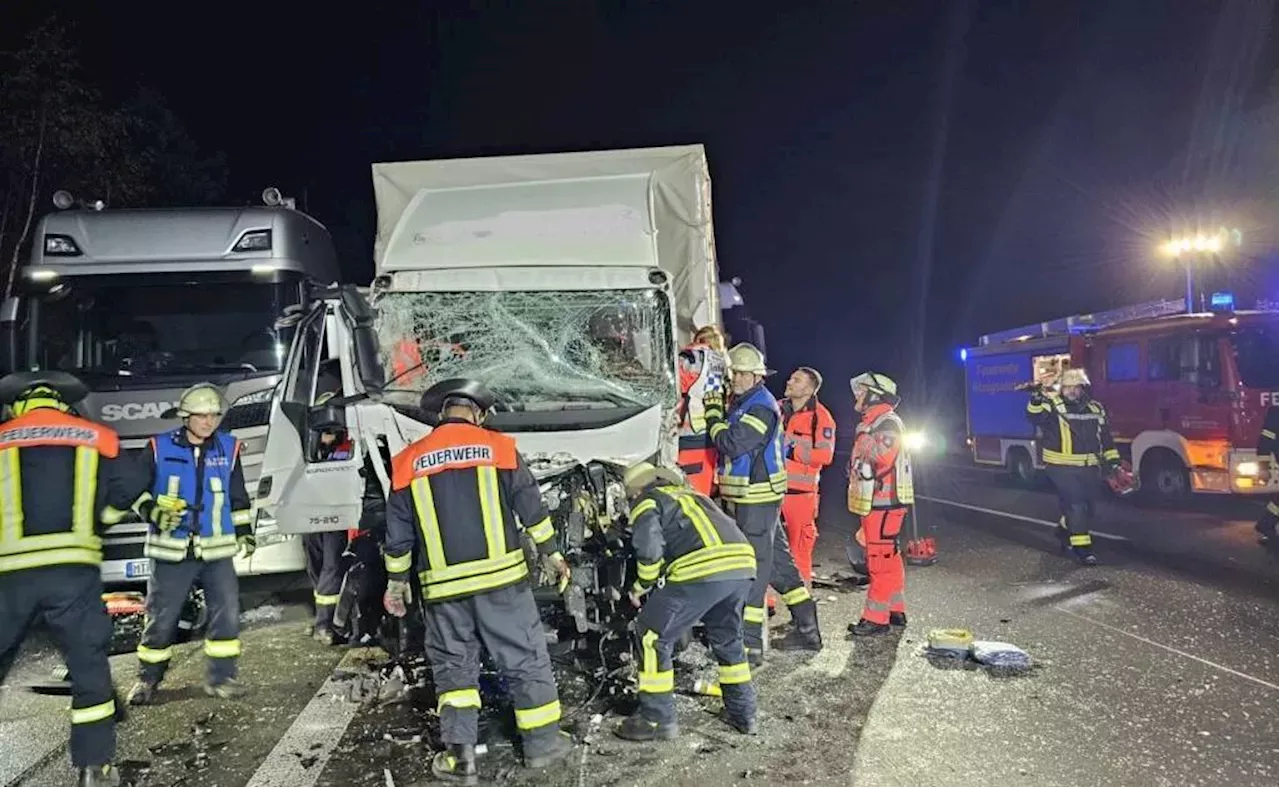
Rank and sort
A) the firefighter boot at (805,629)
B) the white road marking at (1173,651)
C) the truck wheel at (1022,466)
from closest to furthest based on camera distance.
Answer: the white road marking at (1173,651) → the firefighter boot at (805,629) → the truck wheel at (1022,466)

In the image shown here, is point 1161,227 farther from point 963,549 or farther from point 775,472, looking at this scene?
point 775,472

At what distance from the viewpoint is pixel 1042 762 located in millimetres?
4082

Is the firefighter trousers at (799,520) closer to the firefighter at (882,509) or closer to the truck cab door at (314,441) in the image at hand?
the firefighter at (882,509)

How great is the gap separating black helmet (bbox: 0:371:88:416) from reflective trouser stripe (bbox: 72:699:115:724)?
1390mm

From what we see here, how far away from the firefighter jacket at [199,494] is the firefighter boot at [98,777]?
134 cm

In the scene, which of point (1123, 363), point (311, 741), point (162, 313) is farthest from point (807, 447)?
point (1123, 363)

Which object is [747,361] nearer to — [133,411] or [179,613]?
[179,613]

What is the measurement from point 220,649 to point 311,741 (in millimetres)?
1081

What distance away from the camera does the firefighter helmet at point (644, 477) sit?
4566 millimetres

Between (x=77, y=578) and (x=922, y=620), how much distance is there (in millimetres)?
5160

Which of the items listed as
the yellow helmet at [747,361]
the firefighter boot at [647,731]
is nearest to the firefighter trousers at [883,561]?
the yellow helmet at [747,361]

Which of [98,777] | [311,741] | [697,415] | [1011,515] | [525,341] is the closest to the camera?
[98,777]

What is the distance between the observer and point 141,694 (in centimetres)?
518

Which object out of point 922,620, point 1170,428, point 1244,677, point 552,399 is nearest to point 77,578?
point 552,399
